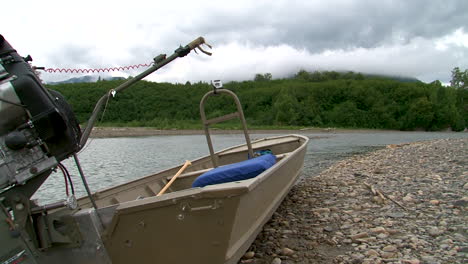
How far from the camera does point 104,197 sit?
4848 millimetres

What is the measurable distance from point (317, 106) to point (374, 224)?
8812 centimetres

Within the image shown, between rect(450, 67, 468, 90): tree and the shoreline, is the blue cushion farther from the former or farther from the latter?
rect(450, 67, 468, 90): tree

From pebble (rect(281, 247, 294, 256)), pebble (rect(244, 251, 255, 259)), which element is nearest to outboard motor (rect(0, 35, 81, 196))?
pebble (rect(244, 251, 255, 259))

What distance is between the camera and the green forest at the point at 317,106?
76000mm

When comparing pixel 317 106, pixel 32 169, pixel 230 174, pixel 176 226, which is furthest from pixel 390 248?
pixel 317 106

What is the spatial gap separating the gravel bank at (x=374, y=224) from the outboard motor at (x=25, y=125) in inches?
107

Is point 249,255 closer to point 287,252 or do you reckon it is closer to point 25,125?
point 287,252

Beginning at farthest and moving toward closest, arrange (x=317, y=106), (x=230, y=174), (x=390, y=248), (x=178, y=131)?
(x=317, y=106), (x=178, y=131), (x=390, y=248), (x=230, y=174)

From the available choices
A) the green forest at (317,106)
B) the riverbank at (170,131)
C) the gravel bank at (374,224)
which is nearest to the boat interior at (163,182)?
the gravel bank at (374,224)

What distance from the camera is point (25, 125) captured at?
9.82ft

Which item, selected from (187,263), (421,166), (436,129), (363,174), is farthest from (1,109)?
(436,129)

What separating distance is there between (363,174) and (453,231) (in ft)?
16.5

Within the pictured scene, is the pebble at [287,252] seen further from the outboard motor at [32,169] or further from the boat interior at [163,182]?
the outboard motor at [32,169]

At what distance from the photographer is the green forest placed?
7600 centimetres
